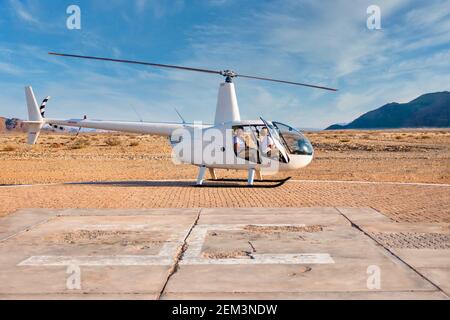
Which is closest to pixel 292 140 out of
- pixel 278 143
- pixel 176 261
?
pixel 278 143

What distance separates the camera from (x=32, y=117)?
17.8m

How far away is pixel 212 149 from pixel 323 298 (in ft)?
35.0

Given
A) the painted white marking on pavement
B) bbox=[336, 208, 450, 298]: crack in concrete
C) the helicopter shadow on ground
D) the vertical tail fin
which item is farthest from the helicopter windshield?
the vertical tail fin

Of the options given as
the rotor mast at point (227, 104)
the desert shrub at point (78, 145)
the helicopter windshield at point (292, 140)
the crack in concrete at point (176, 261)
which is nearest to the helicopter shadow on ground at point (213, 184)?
the helicopter windshield at point (292, 140)

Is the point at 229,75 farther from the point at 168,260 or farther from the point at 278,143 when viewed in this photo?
the point at 168,260

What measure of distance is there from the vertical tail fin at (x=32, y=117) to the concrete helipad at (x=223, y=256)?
834 centimetres

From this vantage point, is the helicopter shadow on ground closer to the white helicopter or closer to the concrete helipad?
the white helicopter

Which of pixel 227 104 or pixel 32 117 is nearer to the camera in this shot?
pixel 227 104

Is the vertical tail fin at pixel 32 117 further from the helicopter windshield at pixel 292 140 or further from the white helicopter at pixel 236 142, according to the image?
the helicopter windshield at pixel 292 140

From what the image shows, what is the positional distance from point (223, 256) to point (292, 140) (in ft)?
28.3

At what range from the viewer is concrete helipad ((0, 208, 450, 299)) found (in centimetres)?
536

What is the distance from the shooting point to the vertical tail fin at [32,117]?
57.9 ft
